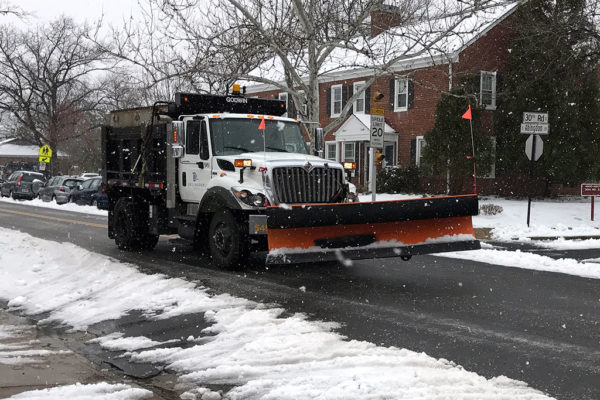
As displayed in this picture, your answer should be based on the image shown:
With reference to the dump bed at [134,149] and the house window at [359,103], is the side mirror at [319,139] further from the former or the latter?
the house window at [359,103]

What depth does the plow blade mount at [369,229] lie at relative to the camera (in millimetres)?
8367

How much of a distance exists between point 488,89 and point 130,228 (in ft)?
70.4

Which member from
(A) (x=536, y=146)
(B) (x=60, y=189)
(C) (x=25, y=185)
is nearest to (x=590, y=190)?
(A) (x=536, y=146)

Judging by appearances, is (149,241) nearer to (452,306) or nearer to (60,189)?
(452,306)

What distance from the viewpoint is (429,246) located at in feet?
29.8

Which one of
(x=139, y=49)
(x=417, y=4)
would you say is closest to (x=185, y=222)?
(x=139, y=49)

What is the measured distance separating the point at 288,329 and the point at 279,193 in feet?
12.0

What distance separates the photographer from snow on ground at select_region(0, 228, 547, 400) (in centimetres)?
459

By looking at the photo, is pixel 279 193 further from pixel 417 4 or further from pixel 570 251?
pixel 417 4

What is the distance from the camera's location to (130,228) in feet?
41.4

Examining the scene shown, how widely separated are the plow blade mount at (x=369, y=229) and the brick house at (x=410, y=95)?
1786cm

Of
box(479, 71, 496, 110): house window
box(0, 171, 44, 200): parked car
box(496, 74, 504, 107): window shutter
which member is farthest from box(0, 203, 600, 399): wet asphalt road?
box(0, 171, 44, 200): parked car

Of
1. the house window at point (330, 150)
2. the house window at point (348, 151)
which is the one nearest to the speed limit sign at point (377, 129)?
the house window at point (348, 151)

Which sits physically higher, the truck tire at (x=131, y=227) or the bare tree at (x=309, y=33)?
the bare tree at (x=309, y=33)
